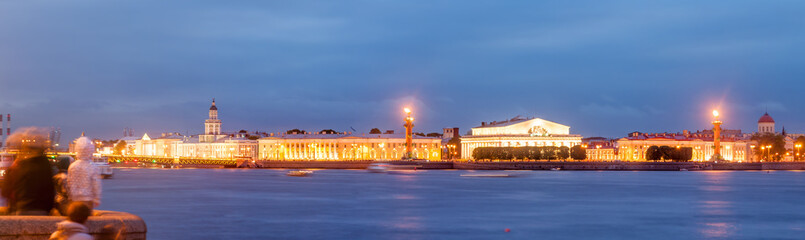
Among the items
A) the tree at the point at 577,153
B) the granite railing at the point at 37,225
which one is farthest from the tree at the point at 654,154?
the granite railing at the point at 37,225

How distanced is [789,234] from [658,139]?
13946 cm

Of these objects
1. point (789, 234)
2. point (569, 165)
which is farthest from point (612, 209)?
point (569, 165)

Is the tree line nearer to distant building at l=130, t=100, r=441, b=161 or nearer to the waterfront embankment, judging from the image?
the waterfront embankment

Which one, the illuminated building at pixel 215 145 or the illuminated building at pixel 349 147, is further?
the illuminated building at pixel 215 145

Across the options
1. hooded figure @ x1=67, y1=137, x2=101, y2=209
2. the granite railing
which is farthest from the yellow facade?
hooded figure @ x1=67, y1=137, x2=101, y2=209

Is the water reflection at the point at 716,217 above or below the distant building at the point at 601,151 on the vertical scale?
below

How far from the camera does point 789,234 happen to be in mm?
24000

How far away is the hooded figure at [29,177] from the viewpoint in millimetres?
9961

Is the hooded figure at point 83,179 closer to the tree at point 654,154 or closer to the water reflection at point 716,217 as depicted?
the water reflection at point 716,217

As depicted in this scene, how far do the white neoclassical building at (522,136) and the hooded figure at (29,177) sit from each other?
13538cm

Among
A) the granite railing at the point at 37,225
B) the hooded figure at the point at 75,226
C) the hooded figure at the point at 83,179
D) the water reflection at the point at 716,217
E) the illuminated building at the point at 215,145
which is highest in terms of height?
the illuminated building at the point at 215,145

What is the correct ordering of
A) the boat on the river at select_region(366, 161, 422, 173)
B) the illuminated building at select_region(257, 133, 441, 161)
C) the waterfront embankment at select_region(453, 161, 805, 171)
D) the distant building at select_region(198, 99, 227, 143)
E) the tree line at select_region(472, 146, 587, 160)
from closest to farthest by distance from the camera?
1. the boat on the river at select_region(366, 161, 422, 173)
2. the waterfront embankment at select_region(453, 161, 805, 171)
3. the tree line at select_region(472, 146, 587, 160)
4. the illuminated building at select_region(257, 133, 441, 161)
5. the distant building at select_region(198, 99, 227, 143)

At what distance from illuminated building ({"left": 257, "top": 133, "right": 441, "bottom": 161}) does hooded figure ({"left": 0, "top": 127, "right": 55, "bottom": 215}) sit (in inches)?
5586

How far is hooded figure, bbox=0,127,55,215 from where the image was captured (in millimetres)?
9961
